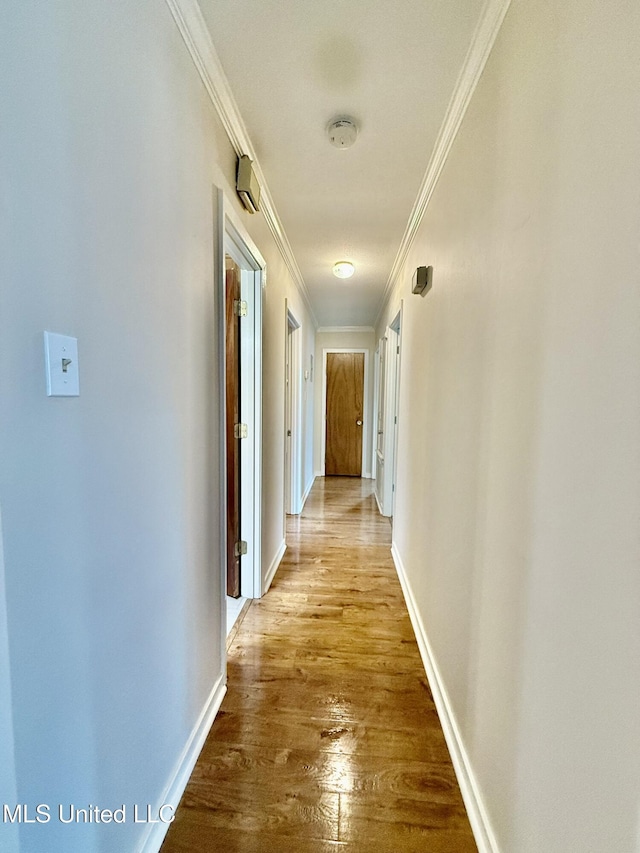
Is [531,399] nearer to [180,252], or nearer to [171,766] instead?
[180,252]

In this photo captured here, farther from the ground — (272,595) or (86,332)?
(86,332)

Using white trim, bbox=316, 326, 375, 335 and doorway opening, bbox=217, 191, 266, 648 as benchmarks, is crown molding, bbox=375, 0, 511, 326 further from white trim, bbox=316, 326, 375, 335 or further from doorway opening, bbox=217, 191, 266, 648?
white trim, bbox=316, 326, 375, 335

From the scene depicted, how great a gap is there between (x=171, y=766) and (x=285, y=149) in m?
2.46

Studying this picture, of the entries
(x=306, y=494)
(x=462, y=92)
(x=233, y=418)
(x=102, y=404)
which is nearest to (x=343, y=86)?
(x=462, y=92)

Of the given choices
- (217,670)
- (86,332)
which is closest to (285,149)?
(86,332)

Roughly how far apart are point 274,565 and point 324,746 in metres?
1.47

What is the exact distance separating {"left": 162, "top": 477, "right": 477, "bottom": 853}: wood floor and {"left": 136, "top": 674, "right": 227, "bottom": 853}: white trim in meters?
0.03

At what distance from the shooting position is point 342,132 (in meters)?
1.61

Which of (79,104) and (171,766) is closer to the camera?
(79,104)

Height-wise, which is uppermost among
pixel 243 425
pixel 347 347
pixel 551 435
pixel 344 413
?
pixel 347 347

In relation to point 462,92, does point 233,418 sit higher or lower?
lower

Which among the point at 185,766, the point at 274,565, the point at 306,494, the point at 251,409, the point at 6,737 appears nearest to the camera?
the point at 6,737

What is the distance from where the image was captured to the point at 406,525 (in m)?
2.63

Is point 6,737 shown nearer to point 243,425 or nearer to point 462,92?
point 243,425
